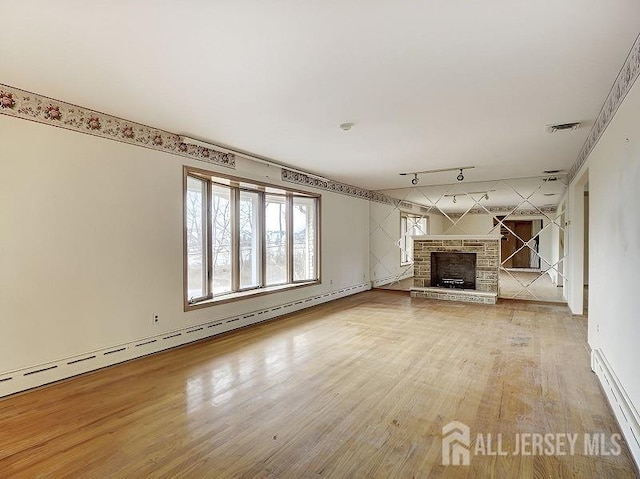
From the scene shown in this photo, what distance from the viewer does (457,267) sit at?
288 inches

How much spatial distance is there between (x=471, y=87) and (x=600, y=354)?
97.3 inches

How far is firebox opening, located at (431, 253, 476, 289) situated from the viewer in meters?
7.13

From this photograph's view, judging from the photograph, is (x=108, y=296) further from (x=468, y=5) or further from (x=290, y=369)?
(x=468, y=5)

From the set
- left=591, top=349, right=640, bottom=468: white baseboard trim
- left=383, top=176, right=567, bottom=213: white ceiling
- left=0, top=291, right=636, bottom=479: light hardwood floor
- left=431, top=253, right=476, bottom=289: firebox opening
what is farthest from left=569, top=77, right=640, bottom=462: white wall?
left=431, top=253, right=476, bottom=289: firebox opening

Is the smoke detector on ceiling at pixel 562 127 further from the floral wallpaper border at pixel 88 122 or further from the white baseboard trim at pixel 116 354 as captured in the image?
the white baseboard trim at pixel 116 354

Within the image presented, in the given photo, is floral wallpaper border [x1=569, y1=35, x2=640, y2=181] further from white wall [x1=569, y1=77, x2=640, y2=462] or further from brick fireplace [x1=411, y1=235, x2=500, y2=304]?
brick fireplace [x1=411, y1=235, x2=500, y2=304]

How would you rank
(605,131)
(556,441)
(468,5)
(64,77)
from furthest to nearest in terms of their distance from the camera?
(605,131) < (64,77) < (556,441) < (468,5)

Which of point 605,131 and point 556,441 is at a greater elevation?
point 605,131

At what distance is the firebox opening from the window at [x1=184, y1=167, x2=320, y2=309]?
2.92 meters

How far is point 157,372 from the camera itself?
9.99ft


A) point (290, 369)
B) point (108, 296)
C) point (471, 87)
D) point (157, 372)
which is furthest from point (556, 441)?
point (108, 296)

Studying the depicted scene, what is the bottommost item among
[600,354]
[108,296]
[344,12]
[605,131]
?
[600,354]

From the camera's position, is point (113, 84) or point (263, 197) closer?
point (113, 84)

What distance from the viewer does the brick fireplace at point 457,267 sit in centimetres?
668
